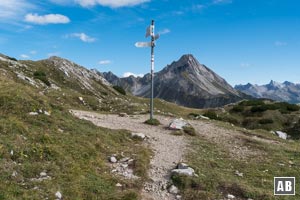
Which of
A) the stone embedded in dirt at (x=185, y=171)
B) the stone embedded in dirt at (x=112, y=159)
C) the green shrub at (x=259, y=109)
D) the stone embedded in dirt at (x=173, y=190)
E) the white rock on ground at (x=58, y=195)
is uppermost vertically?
the green shrub at (x=259, y=109)

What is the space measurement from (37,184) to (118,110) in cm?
2402

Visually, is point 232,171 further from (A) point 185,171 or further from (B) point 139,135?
(B) point 139,135

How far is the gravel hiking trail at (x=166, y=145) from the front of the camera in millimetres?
12452

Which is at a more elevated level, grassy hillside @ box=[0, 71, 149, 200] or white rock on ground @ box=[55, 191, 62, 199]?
Answer: grassy hillside @ box=[0, 71, 149, 200]

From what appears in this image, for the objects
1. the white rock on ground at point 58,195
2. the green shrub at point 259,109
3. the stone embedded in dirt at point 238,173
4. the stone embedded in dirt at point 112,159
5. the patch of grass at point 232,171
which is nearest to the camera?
the white rock on ground at point 58,195

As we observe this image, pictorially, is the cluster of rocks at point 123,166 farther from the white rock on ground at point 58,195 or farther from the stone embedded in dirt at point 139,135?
the stone embedded in dirt at point 139,135

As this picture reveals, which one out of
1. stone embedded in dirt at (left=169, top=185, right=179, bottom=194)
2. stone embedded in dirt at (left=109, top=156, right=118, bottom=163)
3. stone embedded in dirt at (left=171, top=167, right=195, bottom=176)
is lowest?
stone embedded in dirt at (left=169, top=185, right=179, bottom=194)

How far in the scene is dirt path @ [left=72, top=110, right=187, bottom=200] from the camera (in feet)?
39.7

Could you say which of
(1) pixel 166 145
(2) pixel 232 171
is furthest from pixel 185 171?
(1) pixel 166 145

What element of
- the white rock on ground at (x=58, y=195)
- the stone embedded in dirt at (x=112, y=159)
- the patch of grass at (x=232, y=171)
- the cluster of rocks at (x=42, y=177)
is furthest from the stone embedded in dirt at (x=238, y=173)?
the cluster of rocks at (x=42, y=177)

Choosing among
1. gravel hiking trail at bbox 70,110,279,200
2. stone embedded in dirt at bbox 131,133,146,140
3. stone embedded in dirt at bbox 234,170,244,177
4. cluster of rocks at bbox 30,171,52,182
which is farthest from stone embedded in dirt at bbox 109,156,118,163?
stone embedded in dirt at bbox 234,170,244,177

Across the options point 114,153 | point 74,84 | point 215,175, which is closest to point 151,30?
point 114,153

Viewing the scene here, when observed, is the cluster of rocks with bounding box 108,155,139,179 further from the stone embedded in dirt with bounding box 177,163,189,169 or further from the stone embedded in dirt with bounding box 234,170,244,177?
the stone embedded in dirt with bounding box 234,170,244,177

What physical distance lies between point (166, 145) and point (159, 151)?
156cm
